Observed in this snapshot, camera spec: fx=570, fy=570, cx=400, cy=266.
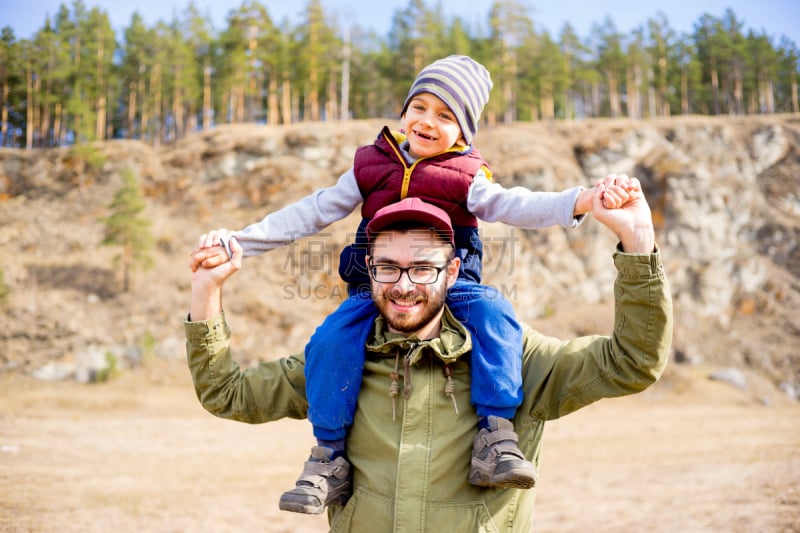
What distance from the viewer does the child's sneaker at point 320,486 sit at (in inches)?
95.3

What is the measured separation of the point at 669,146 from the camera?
2977cm

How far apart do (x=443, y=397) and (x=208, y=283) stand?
1.22 m

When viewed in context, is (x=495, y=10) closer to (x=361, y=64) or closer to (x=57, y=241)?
(x=361, y=64)

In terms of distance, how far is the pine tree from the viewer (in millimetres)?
21969

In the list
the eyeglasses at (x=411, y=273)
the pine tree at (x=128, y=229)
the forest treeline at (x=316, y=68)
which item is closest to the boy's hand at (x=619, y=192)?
the eyeglasses at (x=411, y=273)

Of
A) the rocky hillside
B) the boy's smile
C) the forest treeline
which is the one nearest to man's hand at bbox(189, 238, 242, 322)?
the boy's smile

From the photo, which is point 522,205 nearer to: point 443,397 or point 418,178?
point 418,178

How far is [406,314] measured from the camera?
8.47 feet

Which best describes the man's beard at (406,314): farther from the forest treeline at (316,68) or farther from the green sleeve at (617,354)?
the forest treeline at (316,68)

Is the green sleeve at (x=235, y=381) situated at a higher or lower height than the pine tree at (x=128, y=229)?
lower

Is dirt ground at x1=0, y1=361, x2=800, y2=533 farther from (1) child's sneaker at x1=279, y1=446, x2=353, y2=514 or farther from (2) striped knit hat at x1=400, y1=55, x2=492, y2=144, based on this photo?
(2) striped knit hat at x1=400, y1=55, x2=492, y2=144

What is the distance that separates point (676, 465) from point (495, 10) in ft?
114

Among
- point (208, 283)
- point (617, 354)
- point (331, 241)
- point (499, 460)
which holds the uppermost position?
point (331, 241)

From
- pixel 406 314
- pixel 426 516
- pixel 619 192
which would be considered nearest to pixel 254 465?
pixel 426 516
